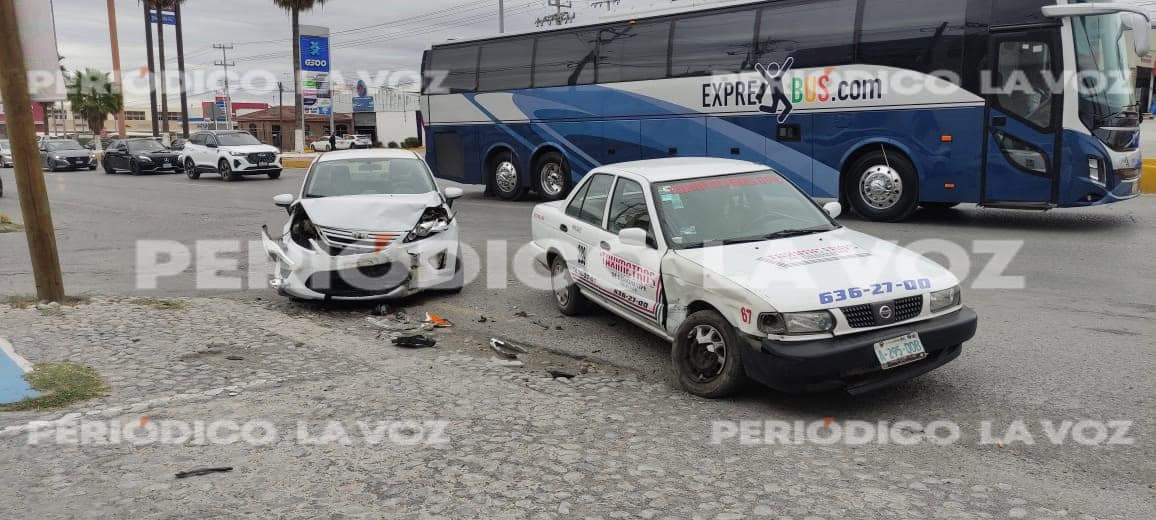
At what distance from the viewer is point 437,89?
63.2ft

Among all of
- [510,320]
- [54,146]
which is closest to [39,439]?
[510,320]

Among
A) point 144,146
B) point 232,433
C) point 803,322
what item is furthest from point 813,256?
point 144,146

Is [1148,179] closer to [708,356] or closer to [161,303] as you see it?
[708,356]

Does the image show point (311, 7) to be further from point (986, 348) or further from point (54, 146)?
point (986, 348)

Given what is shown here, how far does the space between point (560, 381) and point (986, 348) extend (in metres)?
3.14

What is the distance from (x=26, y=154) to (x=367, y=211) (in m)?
3.00

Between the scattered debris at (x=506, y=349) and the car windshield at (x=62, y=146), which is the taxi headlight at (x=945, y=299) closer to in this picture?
the scattered debris at (x=506, y=349)

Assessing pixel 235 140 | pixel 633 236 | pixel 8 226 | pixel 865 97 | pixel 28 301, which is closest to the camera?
pixel 633 236

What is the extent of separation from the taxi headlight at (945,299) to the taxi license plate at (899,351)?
1.01 ft

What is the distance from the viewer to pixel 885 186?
41.8 feet

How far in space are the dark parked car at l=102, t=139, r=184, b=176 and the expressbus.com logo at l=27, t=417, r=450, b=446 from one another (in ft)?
97.4

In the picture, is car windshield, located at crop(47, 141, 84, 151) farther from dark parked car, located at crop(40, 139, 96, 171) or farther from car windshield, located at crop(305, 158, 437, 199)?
car windshield, located at crop(305, 158, 437, 199)

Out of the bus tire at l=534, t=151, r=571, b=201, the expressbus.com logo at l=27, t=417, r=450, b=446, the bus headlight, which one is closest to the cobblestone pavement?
the expressbus.com logo at l=27, t=417, r=450, b=446

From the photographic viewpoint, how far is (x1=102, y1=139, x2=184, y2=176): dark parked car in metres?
31.2
